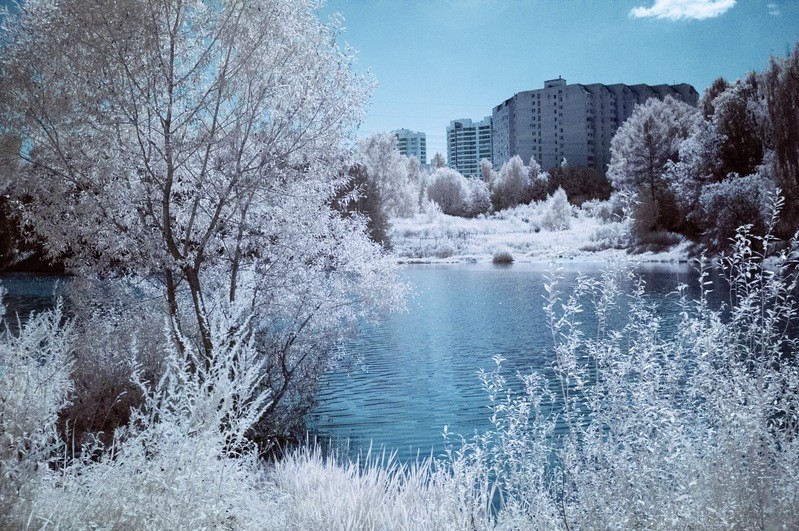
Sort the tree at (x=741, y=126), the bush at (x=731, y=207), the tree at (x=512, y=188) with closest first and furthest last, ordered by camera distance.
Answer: the bush at (x=731, y=207) < the tree at (x=741, y=126) < the tree at (x=512, y=188)

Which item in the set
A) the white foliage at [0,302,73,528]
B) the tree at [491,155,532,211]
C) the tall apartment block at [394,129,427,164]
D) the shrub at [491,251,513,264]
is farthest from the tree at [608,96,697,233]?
the tall apartment block at [394,129,427,164]

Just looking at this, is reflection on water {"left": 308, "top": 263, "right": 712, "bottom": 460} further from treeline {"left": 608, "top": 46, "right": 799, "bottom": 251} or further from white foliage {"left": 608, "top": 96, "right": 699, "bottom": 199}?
white foliage {"left": 608, "top": 96, "right": 699, "bottom": 199}

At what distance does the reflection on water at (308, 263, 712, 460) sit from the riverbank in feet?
38.6

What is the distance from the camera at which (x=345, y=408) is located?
9109 mm

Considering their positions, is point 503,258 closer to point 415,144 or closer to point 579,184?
point 579,184

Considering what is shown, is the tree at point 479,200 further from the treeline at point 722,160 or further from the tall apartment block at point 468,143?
the tall apartment block at point 468,143

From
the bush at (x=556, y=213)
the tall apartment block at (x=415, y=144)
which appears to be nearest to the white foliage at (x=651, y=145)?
the bush at (x=556, y=213)

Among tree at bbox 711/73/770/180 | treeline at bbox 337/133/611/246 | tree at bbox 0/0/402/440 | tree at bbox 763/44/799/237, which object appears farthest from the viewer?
treeline at bbox 337/133/611/246

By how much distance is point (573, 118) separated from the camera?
3098 inches

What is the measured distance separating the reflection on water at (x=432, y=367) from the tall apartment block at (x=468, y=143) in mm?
129123

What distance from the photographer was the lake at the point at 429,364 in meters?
8.06

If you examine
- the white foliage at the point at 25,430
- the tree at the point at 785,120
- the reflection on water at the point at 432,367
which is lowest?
the reflection on water at the point at 432,367

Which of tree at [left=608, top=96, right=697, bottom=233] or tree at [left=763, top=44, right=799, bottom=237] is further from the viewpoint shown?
tree at [left=608, top=96, right=697, bottom=233]

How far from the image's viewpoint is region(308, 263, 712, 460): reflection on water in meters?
8.09
